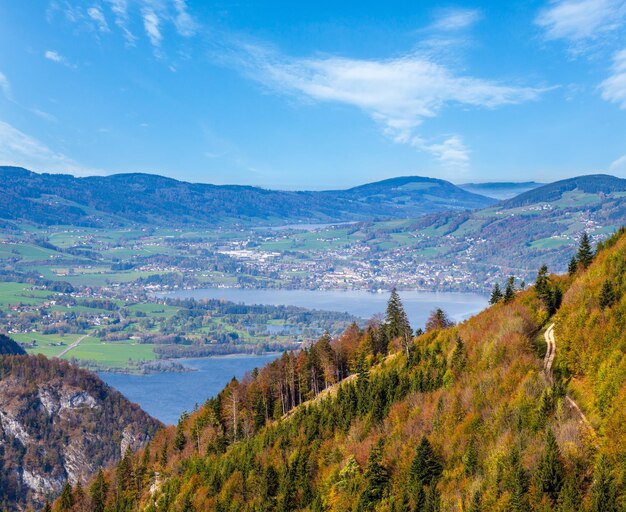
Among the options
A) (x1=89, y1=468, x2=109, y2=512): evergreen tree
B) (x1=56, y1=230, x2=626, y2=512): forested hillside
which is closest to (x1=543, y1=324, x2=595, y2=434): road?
(x1=56, y1=230, x2=626, y2=512): forested hillside

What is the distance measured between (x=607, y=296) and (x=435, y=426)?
13.8 m

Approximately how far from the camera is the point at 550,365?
40.6 metres

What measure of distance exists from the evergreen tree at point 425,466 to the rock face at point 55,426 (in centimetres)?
9508

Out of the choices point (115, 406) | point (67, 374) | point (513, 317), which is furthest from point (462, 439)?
point (67, 374)

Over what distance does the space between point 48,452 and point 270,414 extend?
7999cm

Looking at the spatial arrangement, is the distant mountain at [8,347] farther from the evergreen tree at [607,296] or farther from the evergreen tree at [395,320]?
the evergreen tree at [607,296]

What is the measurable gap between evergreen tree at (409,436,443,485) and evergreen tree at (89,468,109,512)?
41860 millimetres

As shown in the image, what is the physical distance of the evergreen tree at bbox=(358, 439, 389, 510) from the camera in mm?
38656

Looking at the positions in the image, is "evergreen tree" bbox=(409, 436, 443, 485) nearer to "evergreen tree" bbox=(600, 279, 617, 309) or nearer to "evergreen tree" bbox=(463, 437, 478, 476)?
"evergreen tree" bbox=(463, 437, 478, 476)

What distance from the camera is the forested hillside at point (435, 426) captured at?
31688 millimetres

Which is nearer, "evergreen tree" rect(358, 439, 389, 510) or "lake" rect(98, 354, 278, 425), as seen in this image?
"evergreen tree" rect(358, 439, 389, 510)

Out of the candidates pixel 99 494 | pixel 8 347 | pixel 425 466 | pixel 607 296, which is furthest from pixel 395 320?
pixel 8 347

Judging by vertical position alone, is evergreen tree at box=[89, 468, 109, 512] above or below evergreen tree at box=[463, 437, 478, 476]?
below

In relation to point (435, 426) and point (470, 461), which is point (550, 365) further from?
point (470, 461)
